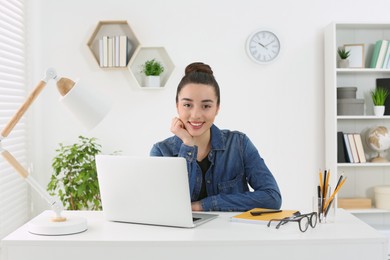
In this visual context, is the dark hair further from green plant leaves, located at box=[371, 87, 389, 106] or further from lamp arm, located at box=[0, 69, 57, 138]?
green plant leaves, located at box=[371, 87, 389, 106]

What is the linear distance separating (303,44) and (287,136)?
2.53 ft

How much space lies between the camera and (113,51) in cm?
423

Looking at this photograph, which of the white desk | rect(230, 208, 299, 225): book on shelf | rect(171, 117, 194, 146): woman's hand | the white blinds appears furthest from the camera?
the white blinds

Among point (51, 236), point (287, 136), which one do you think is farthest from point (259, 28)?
point (51, 236)

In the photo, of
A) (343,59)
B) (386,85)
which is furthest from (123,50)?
(386,85)

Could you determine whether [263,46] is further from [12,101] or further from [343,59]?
[12,101]

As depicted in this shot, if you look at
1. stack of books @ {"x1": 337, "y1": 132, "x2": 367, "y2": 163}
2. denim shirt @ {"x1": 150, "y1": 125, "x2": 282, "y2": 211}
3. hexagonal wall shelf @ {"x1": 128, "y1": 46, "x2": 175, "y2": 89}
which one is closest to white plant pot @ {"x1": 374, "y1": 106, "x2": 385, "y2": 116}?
stack of books @ {"x1": 337, "y1": 132, "x2": 367, "y2": 163}

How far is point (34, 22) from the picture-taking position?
4176mm

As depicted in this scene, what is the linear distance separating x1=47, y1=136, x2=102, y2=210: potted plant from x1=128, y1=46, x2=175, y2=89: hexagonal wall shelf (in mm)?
643

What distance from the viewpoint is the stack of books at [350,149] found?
13.8ft

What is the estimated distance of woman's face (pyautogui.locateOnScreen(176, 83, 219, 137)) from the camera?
2.31 meters

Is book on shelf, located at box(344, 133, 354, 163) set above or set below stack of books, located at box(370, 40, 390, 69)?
Result: below

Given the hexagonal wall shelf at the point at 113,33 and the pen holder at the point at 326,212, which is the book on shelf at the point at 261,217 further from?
the hexagonal wall shelf at the point at 113,33

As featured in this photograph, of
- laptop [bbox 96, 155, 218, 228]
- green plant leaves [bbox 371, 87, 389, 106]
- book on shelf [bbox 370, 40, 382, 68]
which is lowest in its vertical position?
laptop [bbox 96, 155, 218, 228]
